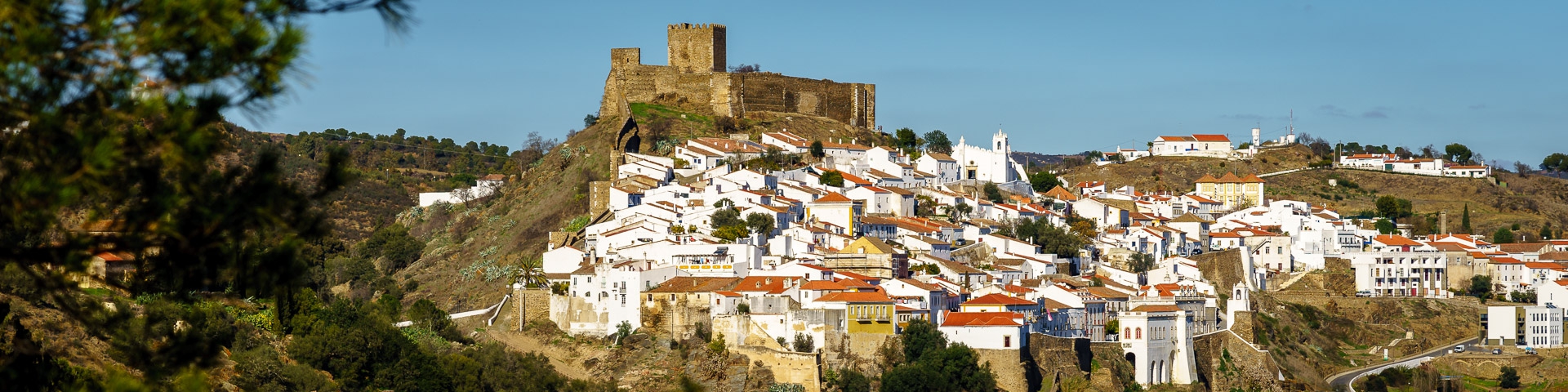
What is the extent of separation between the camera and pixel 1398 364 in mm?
55969

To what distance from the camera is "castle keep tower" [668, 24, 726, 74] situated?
68.9 metres

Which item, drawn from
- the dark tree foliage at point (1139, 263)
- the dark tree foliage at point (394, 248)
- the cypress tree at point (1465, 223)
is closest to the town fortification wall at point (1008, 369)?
the dark tree foliage at point (1139, 263)

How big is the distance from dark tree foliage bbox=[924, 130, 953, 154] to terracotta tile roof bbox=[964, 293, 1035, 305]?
3003cm

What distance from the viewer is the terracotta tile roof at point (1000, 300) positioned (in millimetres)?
42406

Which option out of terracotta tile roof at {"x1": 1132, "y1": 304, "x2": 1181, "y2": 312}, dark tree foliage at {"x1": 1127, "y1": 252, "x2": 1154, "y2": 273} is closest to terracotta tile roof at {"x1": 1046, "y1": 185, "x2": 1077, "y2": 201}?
dark tree foliage at {"x1": 1127, "y1": 252, "x2": 1154, "y2": 273}

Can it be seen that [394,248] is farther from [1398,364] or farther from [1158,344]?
[1398,364]

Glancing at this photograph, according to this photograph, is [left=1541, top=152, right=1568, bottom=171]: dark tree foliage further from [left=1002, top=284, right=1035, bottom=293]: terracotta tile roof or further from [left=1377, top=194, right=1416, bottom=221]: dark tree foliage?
[left=1002, top=284, right=1035, bottom=293]: terracotta tile roof

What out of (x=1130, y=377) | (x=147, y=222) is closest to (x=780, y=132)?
(x=1130, y=377)

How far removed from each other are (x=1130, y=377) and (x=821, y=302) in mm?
8626

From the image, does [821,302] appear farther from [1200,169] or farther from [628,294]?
[1200,169]

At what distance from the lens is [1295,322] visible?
186 ft

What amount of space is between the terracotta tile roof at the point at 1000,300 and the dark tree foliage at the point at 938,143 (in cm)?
3003

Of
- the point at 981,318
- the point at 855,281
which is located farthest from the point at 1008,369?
the point at 855,281

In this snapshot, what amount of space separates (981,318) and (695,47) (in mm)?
30079
